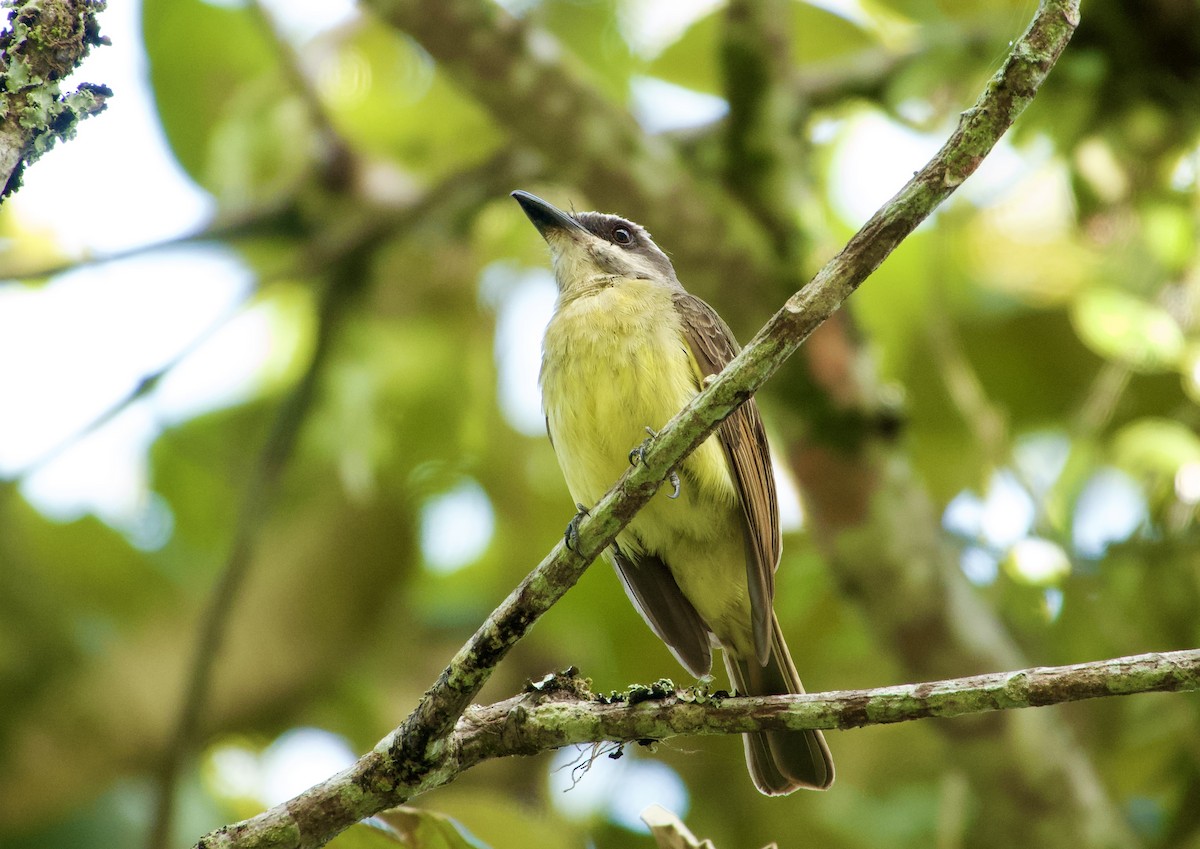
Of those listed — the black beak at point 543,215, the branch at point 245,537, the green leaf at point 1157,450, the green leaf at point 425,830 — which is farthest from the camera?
the black beak at point 543,215

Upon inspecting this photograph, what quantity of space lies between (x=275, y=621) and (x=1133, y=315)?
3300 mm

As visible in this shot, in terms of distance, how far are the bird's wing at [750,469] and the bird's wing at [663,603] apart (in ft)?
0.97

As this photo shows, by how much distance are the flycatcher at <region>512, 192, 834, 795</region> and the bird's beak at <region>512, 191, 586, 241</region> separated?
36 centimetres

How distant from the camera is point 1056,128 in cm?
500

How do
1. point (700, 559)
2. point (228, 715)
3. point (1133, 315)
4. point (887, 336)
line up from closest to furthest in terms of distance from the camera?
point (700, 559) → point (1133, 315) → point (228, 715) → point (887, 336)

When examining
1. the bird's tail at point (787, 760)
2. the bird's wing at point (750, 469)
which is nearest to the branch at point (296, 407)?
the bird's wing at point (750, 469)

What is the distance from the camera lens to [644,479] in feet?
7.31

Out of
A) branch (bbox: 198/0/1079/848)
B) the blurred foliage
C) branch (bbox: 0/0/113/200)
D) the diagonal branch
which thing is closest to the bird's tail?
the blurred foliage

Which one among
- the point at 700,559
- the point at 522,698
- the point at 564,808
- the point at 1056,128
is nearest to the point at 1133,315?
the point at 1056,128

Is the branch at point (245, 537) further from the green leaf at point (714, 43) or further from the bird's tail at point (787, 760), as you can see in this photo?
the bird's tail at point (787, 760)

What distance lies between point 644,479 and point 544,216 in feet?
7.69

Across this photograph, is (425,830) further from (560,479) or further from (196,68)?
(196,68)

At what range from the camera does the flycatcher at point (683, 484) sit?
347 centimetres

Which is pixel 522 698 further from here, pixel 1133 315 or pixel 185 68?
pixel 185 68
